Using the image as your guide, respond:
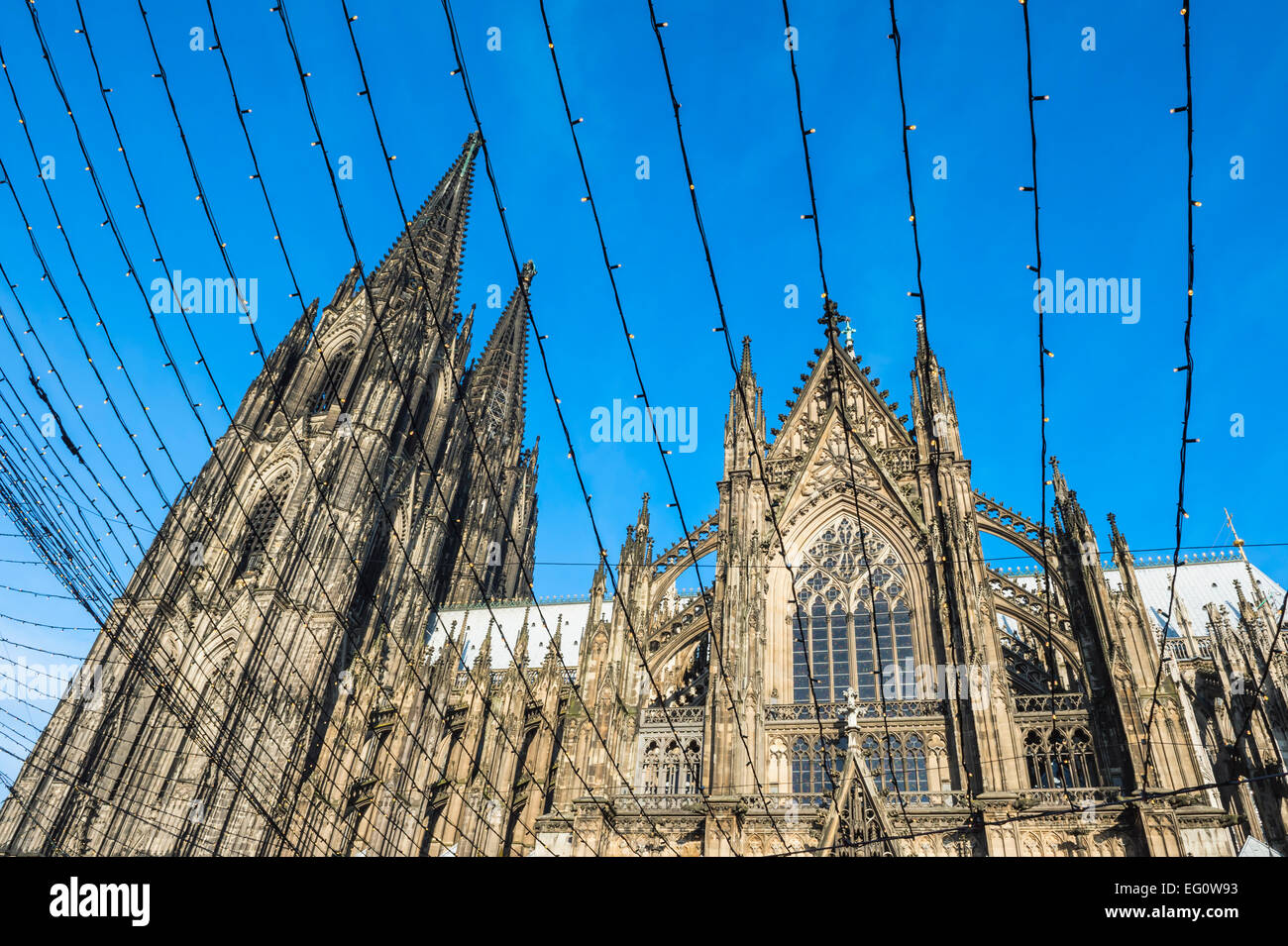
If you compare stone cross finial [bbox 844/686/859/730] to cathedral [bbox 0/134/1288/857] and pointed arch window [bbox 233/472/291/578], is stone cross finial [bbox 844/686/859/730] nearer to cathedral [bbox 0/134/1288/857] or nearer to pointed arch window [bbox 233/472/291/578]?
cathedral [bbox 0/134/1288/857]

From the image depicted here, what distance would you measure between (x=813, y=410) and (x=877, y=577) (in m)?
7.34

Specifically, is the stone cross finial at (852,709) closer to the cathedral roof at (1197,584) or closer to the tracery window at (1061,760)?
the tracery window at (1061,760)

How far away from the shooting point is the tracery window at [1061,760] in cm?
1898

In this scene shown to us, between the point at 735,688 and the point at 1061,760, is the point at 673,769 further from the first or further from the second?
the point at 1061,760

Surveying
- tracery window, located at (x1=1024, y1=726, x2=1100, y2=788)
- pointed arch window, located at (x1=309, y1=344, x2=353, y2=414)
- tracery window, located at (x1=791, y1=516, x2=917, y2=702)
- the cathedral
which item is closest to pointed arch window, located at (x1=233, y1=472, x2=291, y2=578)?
the cathedral

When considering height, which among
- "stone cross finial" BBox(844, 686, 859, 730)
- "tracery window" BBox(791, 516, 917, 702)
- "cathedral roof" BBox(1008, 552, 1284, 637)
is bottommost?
"stone cross finial" BBox(844, 686, 859, 730)

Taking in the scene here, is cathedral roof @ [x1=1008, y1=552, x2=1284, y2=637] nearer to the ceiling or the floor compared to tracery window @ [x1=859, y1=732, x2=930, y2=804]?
nearer to the ceiling

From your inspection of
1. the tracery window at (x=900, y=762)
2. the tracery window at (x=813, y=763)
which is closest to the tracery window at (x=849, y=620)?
the tracery window at (x=900, y=762)

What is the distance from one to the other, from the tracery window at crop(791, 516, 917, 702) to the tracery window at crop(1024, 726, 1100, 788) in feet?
10.3

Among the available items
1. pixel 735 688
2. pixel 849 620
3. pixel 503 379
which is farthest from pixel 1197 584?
pixel 503 379

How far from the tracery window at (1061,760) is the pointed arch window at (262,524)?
32.0 m

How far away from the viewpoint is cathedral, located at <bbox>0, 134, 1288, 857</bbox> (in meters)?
18.3

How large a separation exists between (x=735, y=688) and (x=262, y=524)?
2855 centimetres

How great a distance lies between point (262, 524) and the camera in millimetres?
40469
